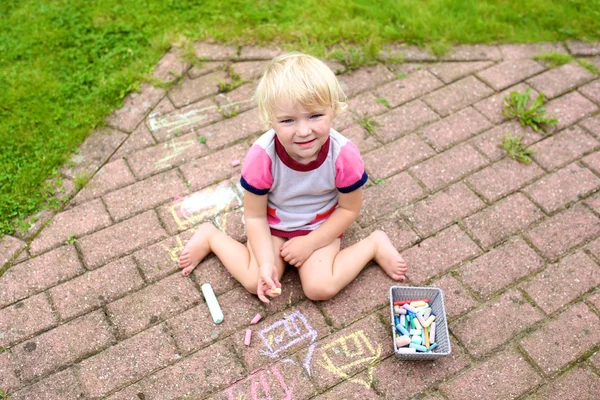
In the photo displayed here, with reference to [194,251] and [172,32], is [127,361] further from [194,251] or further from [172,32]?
[172,32]

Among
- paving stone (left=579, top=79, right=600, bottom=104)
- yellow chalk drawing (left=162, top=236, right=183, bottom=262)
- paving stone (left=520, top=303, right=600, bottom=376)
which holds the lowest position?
yellow chalk drawing (left=162, top=236, right=183, bottom=262)

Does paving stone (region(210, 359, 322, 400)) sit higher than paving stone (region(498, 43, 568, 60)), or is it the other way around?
paving stone (region(498, 43, 568, 60))

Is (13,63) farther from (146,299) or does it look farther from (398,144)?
(398,144)

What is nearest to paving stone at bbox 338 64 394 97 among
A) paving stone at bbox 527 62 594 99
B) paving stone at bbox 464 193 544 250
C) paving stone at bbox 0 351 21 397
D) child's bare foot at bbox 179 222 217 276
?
paving stone at bbox 527 62 594 99

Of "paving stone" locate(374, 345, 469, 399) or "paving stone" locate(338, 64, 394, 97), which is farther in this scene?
"paving stone" locate(338, 64, 394, 97)

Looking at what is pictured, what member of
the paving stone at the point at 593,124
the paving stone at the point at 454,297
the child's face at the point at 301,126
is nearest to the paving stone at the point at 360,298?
the paving stone at the point at 454,297

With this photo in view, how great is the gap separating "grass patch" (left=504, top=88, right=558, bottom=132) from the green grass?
72 centimetres

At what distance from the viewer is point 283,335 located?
280cm

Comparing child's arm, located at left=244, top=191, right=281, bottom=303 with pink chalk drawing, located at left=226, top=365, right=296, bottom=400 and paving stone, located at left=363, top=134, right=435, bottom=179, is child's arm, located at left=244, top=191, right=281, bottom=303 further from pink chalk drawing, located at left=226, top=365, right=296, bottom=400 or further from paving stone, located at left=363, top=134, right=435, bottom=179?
paving stone, located at left=363, top=134, right=435, bottom=179

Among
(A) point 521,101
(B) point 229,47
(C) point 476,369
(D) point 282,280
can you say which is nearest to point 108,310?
(D) point 282,280

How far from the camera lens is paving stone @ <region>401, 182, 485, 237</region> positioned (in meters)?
3.23

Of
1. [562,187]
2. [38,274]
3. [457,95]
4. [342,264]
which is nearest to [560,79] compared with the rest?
[457,95]

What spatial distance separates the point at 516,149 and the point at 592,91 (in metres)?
0.85

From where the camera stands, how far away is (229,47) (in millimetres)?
4332
